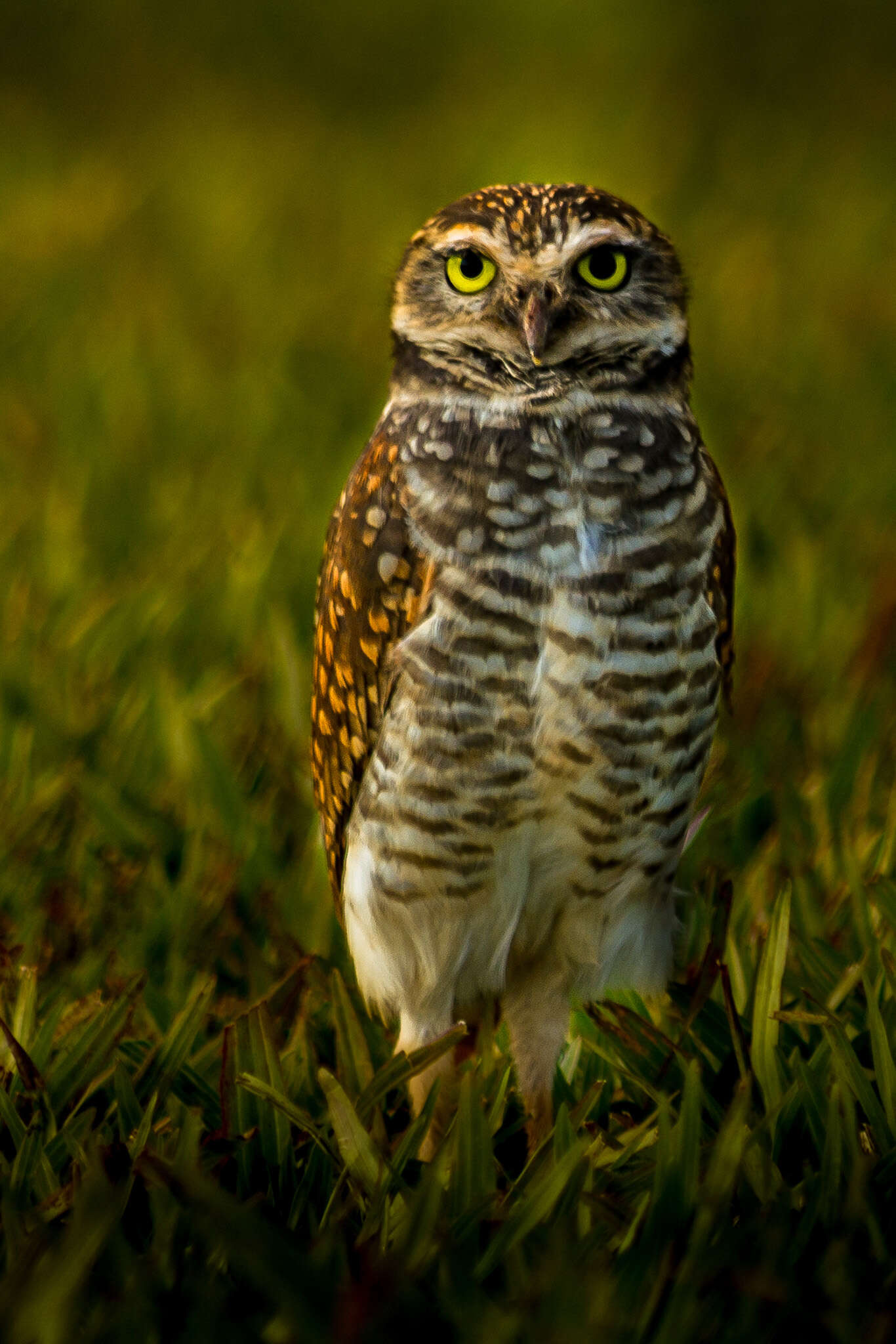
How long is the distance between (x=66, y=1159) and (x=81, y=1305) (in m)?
0.35

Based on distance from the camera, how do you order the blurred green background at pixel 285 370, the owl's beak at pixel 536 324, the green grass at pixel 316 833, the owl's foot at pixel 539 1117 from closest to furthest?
the green grass at pixel 316 833 < the owl's beak at pixel 536 324 < the owl's foot at pixel 539 1117 < the blurred green background at pixel 285 370

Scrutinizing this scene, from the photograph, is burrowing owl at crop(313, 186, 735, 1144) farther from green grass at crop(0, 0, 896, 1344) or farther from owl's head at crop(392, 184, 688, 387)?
green grass at crop(0, 0, 896, 1344)

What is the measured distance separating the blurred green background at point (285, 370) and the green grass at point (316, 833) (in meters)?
0.01

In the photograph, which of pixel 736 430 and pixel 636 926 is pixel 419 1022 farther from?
pixel 736 430

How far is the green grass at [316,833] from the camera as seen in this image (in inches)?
55.9

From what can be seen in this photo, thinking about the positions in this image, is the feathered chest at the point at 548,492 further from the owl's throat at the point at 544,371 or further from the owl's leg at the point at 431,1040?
the owl's leg at the point at 431,1040

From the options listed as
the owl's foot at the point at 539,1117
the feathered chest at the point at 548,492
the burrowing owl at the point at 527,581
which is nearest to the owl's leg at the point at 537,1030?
the owl's foot at the point at 539,1117

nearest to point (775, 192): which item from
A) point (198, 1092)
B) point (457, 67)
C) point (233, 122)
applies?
point (457, 67)

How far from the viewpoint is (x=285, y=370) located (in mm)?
4664

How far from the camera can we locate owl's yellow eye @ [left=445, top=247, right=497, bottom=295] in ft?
5.77

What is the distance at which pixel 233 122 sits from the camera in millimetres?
7258

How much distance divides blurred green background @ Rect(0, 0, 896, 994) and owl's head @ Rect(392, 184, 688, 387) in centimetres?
26

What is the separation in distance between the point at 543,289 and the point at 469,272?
12 cm

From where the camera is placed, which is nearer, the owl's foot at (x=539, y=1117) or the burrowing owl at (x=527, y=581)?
the burrowing owl at (x=527, y=581)
